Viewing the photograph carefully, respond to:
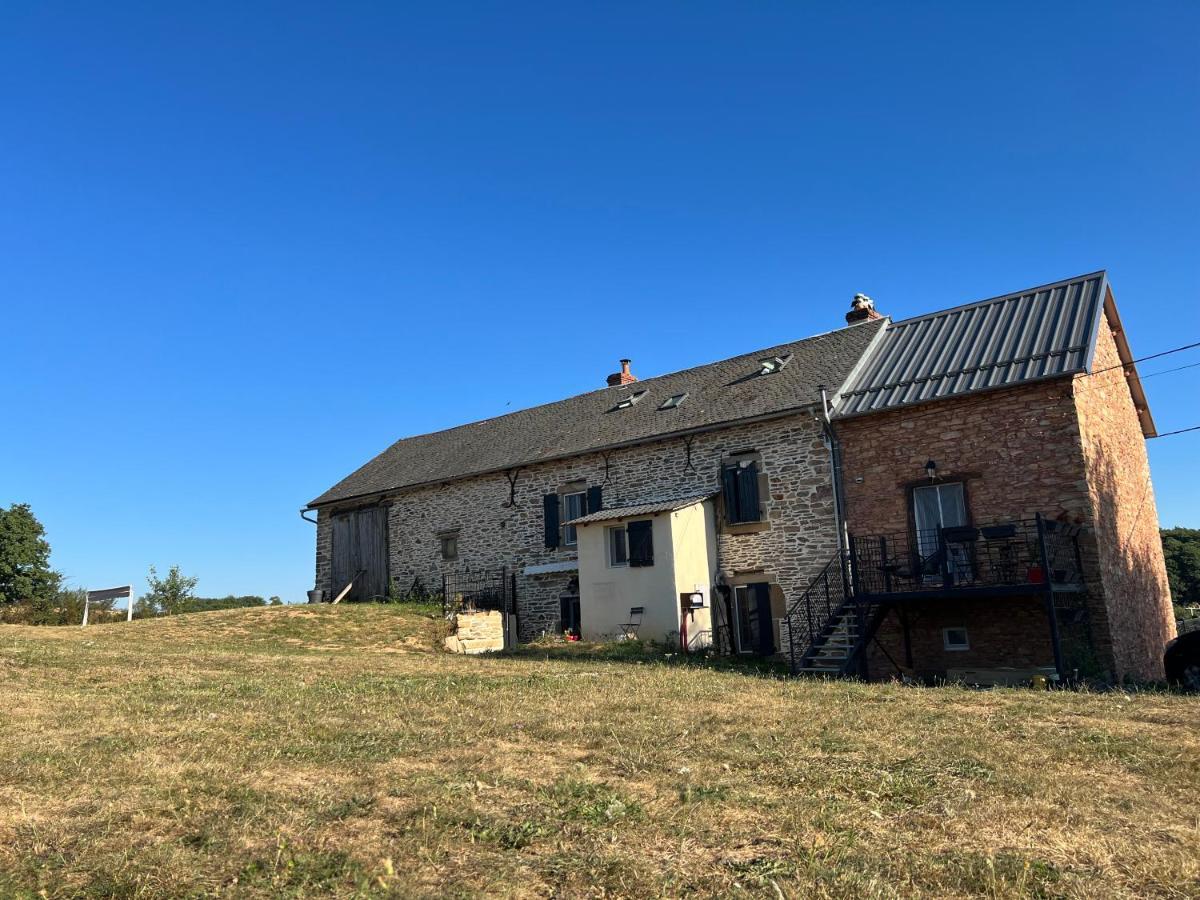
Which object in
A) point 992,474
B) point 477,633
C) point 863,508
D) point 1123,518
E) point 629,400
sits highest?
point 629,400

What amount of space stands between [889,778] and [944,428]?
11244 millimetres

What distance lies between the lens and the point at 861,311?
22422 mm

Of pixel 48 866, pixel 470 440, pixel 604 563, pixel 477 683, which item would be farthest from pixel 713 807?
pixel 470 440

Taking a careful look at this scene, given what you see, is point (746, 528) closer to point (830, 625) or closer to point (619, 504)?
point (619, 504)

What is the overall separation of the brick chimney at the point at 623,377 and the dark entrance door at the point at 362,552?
7615 mm

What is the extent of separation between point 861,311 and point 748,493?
6.79m

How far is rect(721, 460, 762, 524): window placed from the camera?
18484mm

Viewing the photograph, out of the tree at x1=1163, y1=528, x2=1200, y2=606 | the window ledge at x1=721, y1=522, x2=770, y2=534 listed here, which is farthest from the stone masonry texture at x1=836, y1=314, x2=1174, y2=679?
the tree at x1=1163, y1=528, x2=1200, y2=606

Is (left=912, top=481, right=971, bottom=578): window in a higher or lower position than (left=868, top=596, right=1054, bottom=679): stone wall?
higher

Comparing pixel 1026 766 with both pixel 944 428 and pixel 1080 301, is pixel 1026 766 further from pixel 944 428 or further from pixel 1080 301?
pixel 1080 301

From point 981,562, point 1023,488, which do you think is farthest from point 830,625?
point 1023,488

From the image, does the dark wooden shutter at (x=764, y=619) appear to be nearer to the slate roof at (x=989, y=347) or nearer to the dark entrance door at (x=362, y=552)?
the slate roof at (x=989, y=347)

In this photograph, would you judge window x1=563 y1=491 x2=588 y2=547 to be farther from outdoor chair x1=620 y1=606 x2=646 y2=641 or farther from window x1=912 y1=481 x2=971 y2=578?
window x1=912 y1=481 x2=971 y2=578

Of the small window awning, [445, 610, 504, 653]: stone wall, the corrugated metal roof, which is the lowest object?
[445, 610, 504, 653]: stone wall
